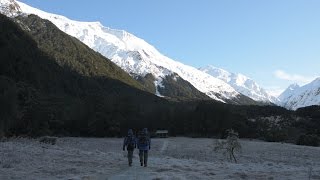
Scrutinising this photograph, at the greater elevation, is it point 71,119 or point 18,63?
point 18,63

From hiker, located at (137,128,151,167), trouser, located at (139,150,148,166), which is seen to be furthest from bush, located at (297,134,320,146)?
trouser, located at (139,150,148,166)

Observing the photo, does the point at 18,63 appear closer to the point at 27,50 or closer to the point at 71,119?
the point at 27,50

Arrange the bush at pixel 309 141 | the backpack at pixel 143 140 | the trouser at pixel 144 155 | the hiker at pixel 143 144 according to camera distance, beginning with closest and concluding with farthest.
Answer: the trouser at pixel 144 155, the hiker at pixel 143 144, the backpack at pixel 143 140, the bush at pixel 309 141

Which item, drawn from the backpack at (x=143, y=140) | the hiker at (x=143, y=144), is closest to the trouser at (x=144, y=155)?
the hiker at (x=143, y=144)

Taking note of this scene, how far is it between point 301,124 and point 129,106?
59.0 m

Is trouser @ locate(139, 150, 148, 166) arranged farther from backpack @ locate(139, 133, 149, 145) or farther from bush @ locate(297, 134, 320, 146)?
bush @ locate(297, 134, 320, 146)

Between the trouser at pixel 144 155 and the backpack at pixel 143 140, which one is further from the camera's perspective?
the backpack at pixel 143 140

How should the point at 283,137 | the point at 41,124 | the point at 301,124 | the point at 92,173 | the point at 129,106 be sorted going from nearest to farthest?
the point at 92,173 < the point at 41,124 < the point at 283,137 < the point at 129,106 < the point at 301,124

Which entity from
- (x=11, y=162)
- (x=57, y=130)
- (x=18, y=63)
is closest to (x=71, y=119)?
(x=57, y=130)

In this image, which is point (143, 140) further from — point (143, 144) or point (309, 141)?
point (309, 141)

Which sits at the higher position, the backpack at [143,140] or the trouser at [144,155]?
the backpack at [143,140]

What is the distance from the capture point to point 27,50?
19888cm

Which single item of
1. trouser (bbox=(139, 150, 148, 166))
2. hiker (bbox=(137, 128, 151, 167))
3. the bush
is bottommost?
trouser (bbox=(139, 150, 148, 166))

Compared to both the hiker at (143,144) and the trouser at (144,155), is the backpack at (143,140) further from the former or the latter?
the trouser at (144,155)
